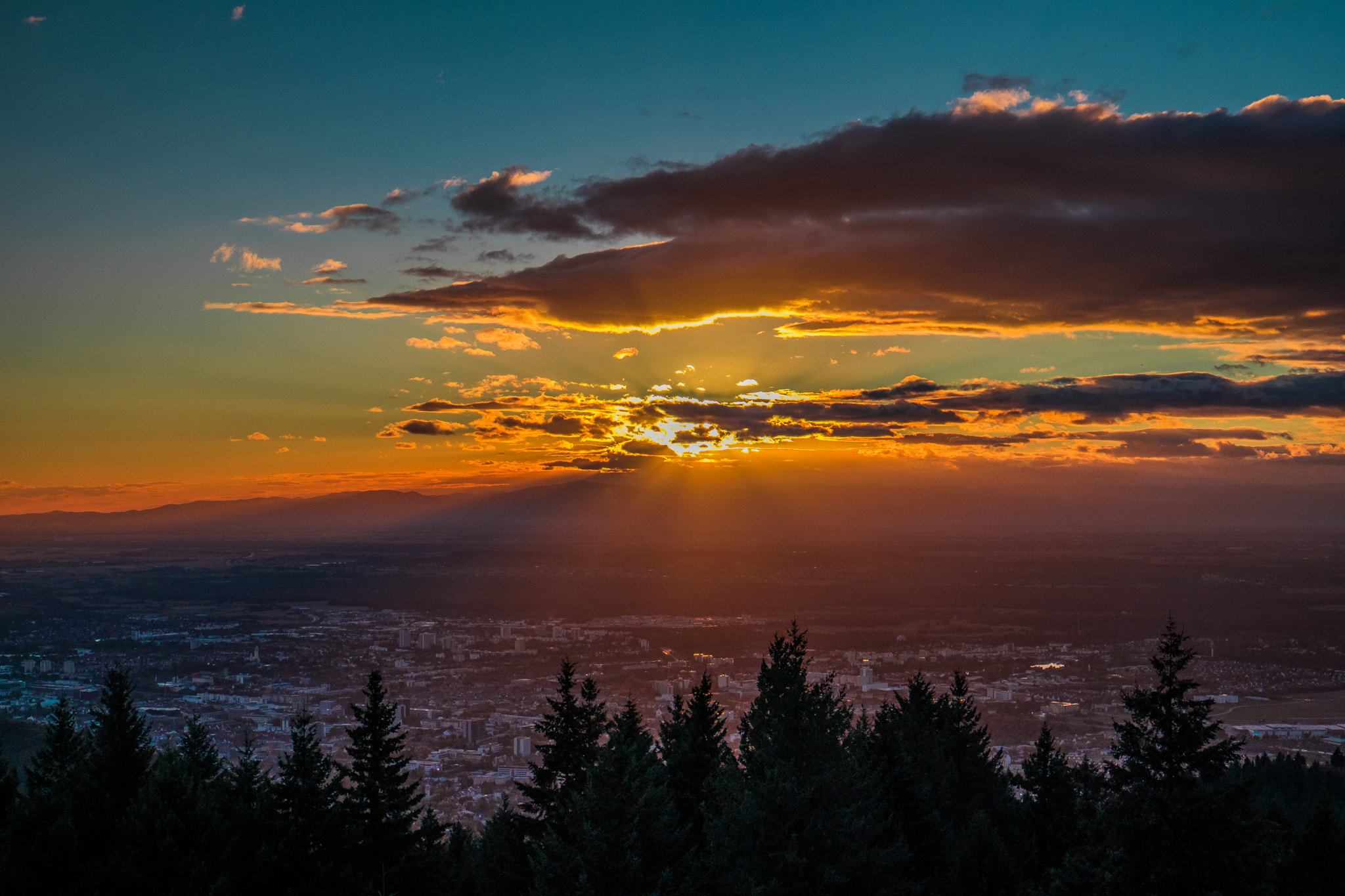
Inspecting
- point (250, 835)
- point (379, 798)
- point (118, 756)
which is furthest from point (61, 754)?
point (379, 798)

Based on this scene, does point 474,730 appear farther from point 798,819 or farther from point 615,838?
point 798,819

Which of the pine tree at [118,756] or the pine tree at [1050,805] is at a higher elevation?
the pine tree at [118,756]

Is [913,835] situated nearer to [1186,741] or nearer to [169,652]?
[1186,741]

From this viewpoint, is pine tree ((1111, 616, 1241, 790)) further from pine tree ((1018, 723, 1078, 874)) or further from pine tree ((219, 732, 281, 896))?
pine tree ((219, 732, 281, 896))

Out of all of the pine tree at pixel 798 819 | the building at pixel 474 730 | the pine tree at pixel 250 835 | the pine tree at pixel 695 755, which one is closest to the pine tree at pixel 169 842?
the pine tree at pixel 250 835

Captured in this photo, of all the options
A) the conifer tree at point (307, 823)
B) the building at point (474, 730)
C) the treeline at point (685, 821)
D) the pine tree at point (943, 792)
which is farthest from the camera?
the building at point (474, 730)

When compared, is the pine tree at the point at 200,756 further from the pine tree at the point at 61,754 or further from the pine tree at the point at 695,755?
the pine tree at the point at 695,755

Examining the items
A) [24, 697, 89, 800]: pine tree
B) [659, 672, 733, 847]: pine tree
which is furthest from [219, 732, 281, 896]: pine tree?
[659, 672, 733, 847]: pine tree
